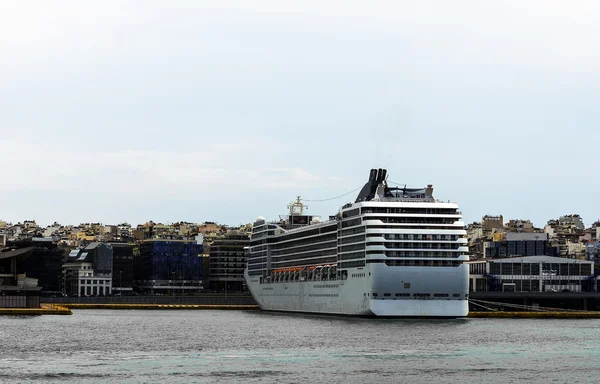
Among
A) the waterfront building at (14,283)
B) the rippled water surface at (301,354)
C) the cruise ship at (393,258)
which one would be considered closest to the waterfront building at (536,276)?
the cruise ship at (393,258)

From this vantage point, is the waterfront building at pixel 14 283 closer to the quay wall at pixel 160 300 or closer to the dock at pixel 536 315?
the dock at pixel 536 315

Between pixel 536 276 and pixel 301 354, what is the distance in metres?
125

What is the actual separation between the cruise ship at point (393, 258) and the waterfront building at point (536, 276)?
73.2m

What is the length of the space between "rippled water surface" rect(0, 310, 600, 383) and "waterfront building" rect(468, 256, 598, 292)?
91248 mm

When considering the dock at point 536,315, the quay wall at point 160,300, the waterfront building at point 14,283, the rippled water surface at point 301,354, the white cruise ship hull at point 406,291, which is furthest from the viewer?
the quay wall at point 160,300

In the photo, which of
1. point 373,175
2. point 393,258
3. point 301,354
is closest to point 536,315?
point 373,175

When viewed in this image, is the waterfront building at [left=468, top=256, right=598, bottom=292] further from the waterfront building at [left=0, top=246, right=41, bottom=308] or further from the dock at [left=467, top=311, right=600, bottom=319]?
the waterfront building at [left=0, top=246, right=41, bottom=308]

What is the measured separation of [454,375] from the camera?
52.5 m

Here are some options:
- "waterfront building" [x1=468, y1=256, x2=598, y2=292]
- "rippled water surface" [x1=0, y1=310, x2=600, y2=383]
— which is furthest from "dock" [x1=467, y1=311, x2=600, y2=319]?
"waterfront building" [x1=468, y1=256, x2=598, y2=292]

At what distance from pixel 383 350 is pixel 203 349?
9836 mm

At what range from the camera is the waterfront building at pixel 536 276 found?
180625 mm

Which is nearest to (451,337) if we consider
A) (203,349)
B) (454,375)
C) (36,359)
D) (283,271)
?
(203,349)

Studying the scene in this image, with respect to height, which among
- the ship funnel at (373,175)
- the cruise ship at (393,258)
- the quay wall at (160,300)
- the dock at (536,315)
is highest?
A: the ship funnel at (373,175)

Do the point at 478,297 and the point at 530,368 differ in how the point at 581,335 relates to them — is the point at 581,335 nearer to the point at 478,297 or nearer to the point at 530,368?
the point at 530,368
